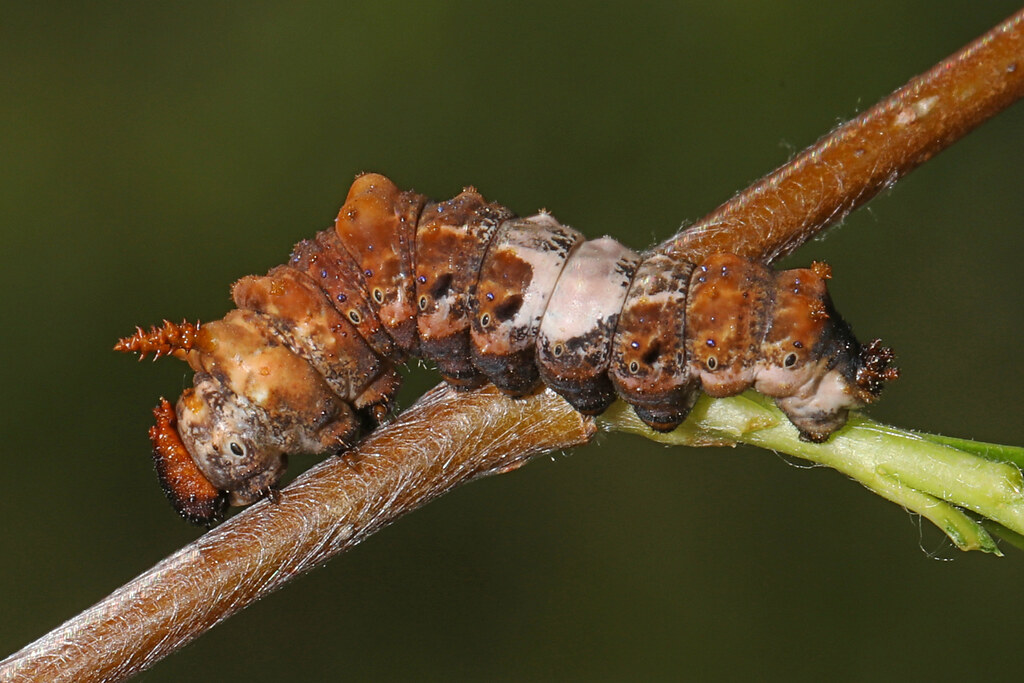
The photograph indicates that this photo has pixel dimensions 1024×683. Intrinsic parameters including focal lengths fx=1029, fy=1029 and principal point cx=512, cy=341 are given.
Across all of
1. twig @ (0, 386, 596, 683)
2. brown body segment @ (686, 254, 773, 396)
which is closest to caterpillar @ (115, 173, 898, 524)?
brown body segment @ (686, 254, 773, 396)

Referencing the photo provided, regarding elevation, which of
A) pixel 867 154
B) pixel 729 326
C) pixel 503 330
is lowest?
pixel 729 326

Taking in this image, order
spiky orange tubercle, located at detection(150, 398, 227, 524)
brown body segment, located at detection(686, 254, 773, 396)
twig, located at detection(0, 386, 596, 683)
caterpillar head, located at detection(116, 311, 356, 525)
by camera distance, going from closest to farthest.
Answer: twig, located at detection(0, 386, 596, 683)
brown body segment, located at detection(686, 254, 773, 396)
caterpillar head, located at detection(116, 311, 356, 525)
spiky orange tubercle, located at detection(150, 398, 227, 524)

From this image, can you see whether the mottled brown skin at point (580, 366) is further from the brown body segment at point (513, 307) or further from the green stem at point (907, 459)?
the green stem at point (907, 459)

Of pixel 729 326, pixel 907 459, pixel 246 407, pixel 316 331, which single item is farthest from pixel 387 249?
pixel 907 459

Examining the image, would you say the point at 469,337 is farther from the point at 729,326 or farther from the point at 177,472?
the point at 177,472

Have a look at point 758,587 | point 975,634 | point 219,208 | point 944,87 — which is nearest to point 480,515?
point 758,587

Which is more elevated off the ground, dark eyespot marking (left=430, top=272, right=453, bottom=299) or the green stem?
dark eyespot marking (left=430, top=272, right=453, bottom=299)

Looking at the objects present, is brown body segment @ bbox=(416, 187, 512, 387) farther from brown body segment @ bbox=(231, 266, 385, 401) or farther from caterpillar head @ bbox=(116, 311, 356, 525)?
caterpillar head @ bbox=(116, 311, 356, 525)
